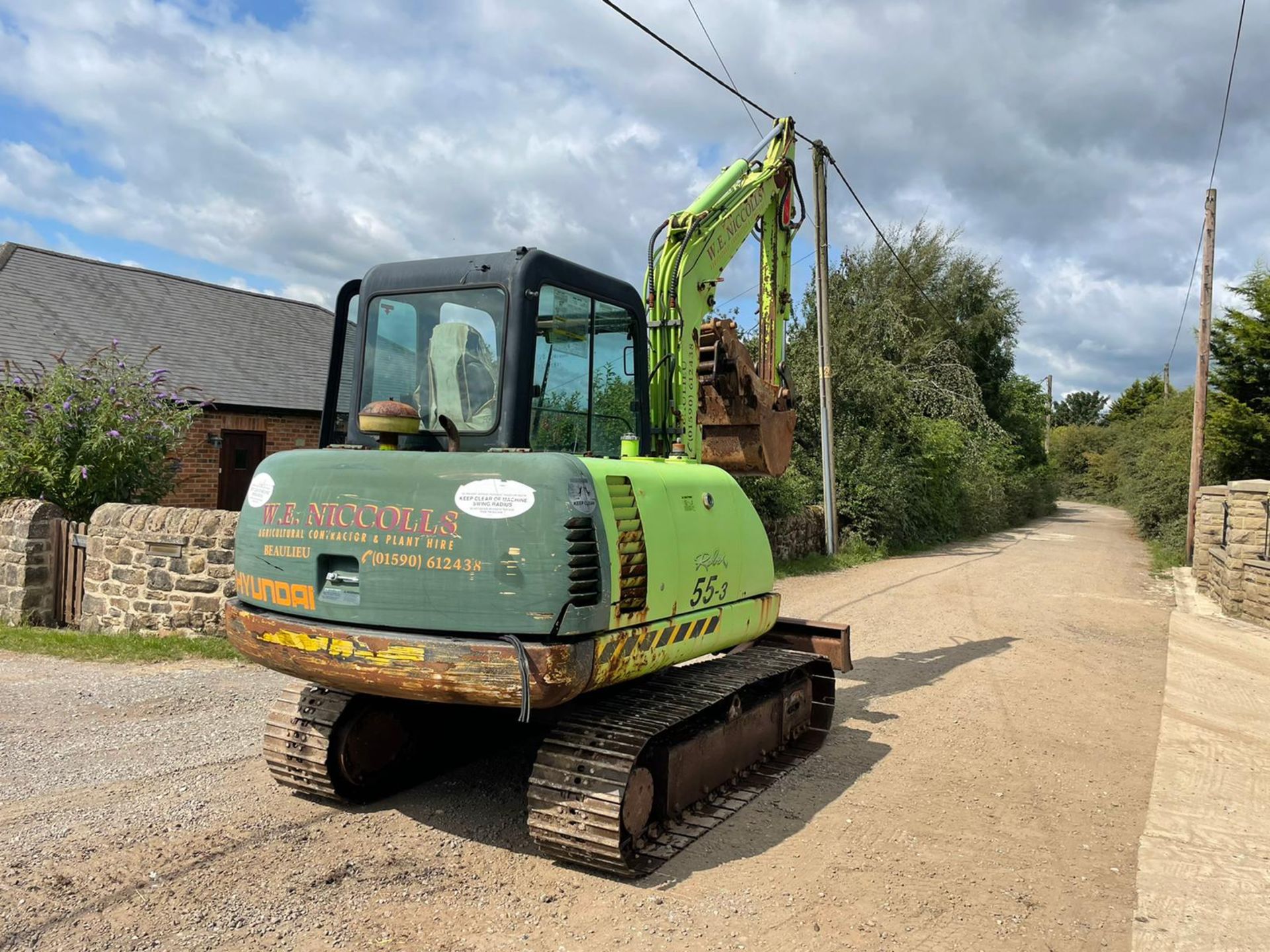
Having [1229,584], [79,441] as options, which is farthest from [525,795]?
[1229,584]

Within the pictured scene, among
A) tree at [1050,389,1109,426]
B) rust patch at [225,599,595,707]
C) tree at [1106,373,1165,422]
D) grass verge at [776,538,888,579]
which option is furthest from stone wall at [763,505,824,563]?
tree at [1050,389,1109,426]

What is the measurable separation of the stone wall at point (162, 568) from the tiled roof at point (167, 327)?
630 centimetres

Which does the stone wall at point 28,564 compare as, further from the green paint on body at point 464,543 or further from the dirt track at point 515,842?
the green paint on body at point 464,543

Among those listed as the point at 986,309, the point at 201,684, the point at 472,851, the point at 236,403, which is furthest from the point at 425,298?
the point at 986,309

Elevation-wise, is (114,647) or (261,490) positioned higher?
(261,490)

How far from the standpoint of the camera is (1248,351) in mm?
20031

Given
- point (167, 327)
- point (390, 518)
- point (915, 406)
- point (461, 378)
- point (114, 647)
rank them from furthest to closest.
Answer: point (915, 406), point (167, 327), point (114, 647), point (461, 378), point (390, 518)

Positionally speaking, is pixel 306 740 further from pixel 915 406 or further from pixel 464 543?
pixel 915 406

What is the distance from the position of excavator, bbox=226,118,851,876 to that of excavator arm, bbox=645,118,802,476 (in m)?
0.04

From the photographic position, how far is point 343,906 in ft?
12.4

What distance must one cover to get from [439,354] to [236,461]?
1312cm

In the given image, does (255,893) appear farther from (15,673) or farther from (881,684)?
(881,684)

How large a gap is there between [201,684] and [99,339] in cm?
1069

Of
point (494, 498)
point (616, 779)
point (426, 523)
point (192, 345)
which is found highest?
point (192, 345)
